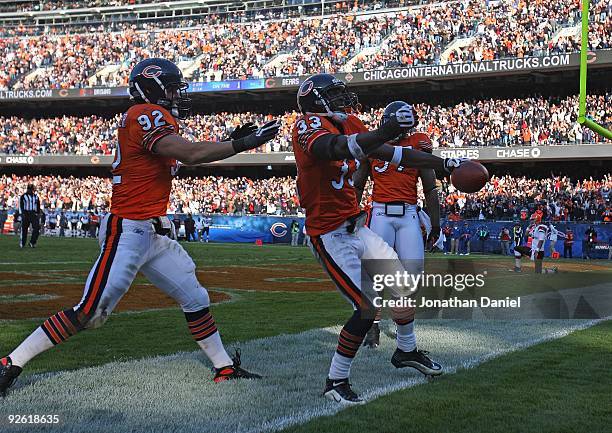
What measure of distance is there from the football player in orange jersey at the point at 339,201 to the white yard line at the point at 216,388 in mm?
364

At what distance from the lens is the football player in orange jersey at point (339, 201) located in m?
4.43

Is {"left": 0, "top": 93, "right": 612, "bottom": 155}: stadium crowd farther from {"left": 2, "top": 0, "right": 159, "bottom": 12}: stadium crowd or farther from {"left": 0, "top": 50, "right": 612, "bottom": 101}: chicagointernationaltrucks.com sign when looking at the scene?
{"left": 2, "top": 0, "right": 159, "bottom": 12}: stadium crowd

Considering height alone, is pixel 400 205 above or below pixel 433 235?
above

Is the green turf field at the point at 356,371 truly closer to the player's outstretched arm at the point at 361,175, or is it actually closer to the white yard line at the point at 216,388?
the white yard line at the point at 216,388

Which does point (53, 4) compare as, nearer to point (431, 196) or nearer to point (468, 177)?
point (431, 196)

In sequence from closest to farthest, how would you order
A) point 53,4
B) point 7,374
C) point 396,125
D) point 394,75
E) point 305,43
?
1. point 396,125
2. point 7,374
3. point 394,75
4. point 305,43
5. point 53,4

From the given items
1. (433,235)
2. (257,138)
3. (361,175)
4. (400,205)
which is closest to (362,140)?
(257,138)

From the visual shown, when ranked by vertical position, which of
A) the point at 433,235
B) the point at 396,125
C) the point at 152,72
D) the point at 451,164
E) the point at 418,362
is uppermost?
the point at 152,72

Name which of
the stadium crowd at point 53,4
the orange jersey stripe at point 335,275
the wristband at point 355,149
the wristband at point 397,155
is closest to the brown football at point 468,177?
the wristband at point 397,155

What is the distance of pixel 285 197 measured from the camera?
33312mm

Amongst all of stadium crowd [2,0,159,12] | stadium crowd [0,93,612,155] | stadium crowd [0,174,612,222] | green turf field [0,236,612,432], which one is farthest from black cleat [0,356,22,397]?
stadium crowd [2,0,159,12]

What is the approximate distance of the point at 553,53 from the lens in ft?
93.9

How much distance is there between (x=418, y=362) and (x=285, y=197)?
28.3 meters

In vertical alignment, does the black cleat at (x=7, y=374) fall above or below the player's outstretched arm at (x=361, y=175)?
below
